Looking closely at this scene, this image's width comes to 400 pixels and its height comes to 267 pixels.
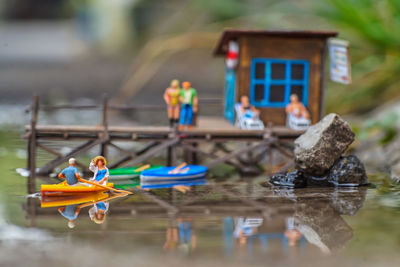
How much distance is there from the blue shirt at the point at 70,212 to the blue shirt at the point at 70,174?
0.74 meters

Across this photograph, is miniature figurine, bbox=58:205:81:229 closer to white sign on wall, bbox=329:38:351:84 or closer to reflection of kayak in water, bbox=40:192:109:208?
reflection of kayak in water, bbox=40:192:109:208

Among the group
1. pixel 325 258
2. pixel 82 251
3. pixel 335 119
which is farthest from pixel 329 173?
pixel 82 251

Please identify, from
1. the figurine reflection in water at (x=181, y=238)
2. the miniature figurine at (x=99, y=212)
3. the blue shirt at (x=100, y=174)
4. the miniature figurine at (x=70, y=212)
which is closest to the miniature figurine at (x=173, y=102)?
the blue shirt at (x=100, y=174)

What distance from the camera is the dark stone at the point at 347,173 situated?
36.8ft

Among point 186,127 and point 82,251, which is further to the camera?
point 186,127

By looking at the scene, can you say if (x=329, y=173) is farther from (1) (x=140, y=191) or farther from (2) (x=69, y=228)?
(2) (x=69, y=228)

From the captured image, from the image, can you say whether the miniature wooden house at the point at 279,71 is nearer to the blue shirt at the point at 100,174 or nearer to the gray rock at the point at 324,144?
the gray rock at the point at 324,144

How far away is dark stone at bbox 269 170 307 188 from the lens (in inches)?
437

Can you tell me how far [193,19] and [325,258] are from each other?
2364cm

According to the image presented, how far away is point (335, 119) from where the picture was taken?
36.4 feet

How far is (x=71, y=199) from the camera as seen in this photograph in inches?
386

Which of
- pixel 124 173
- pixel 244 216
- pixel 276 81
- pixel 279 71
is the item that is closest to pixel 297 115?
pixel 276 81

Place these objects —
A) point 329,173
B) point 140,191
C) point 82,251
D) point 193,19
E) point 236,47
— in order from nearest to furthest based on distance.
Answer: point 82,251 → point 140,191 → point 329,173 → point 236,47 → point 193,19

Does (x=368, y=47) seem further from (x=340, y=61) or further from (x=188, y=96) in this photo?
(x=188, y=96)
